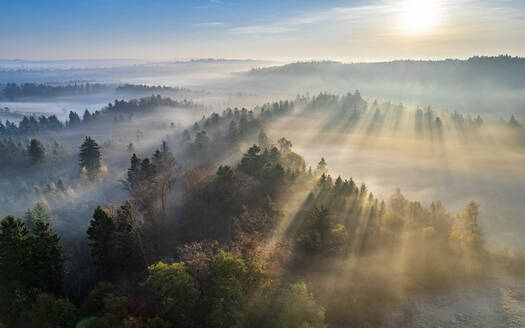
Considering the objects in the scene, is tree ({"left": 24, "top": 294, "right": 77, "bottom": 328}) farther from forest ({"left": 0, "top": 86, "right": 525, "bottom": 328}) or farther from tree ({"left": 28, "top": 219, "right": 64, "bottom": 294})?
tree ({"left": 28, "top": 219, "right": 64, "bottom": 294})

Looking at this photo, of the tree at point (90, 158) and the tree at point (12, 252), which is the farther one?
the tree at point (90, 158)

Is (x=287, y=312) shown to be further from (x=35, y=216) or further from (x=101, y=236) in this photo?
(x=35, y=216)

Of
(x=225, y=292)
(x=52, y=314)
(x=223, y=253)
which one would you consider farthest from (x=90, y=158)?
(x=225, y=292)

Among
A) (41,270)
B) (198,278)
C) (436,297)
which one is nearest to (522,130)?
(436,297)

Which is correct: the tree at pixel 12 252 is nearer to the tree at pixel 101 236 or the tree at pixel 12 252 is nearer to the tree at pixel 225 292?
the tree at pixel 101 236

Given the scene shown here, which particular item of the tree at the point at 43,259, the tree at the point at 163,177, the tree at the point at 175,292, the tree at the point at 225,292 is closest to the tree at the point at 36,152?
the tree at the point at 163,177

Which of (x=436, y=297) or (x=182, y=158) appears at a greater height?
(x=182, y=158)

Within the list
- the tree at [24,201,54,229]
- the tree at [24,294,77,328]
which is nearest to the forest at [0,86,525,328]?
the tree at [24,294,77,328]

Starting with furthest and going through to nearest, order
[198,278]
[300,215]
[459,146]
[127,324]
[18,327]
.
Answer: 1. [459,146]
2. [300,215]
3. [198,278]
4. [18,327]
5. [127,324]

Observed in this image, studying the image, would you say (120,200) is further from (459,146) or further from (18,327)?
(459,146)
